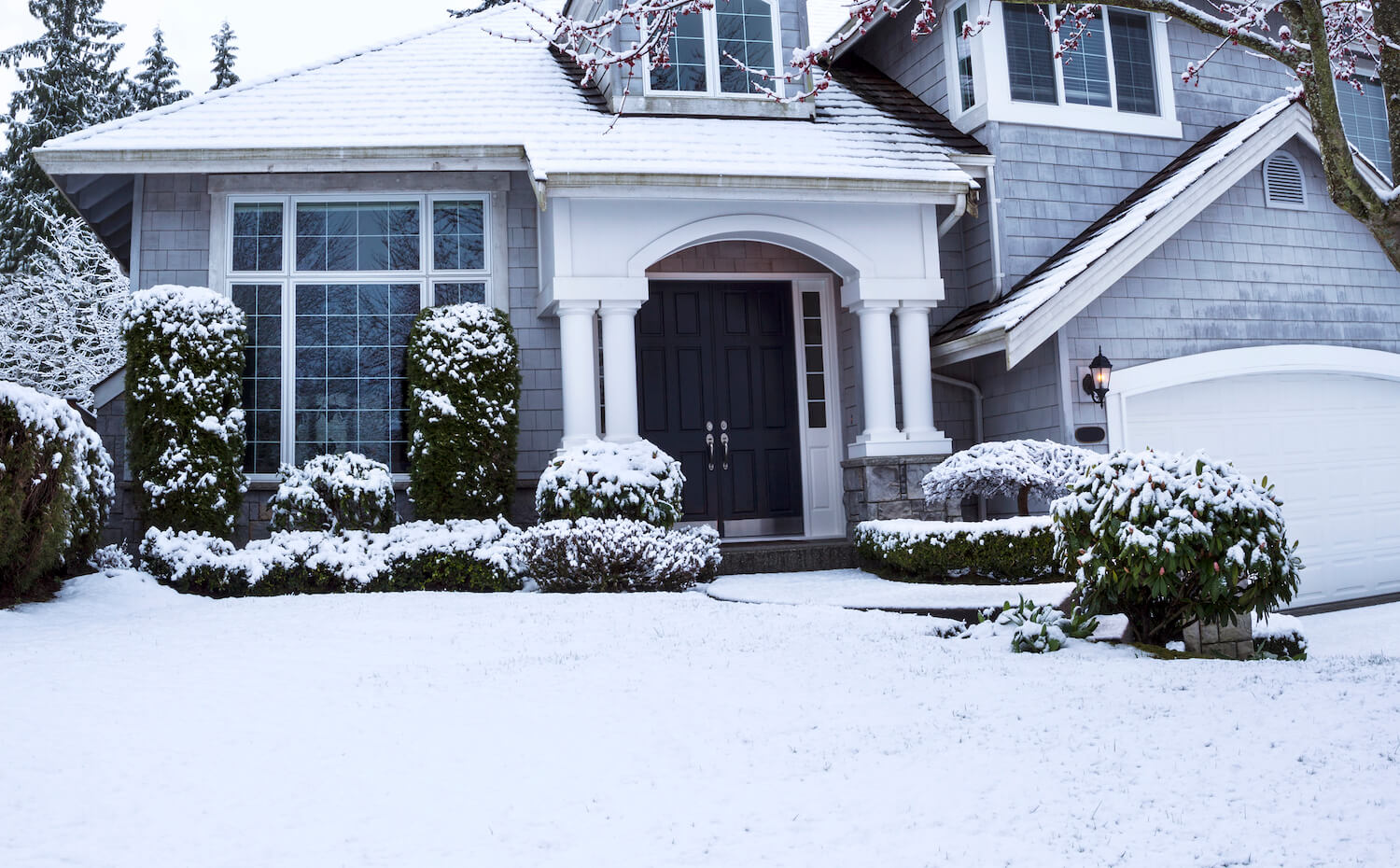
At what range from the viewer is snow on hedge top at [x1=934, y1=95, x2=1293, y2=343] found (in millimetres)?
9688

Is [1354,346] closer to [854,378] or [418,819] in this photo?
[854,378]

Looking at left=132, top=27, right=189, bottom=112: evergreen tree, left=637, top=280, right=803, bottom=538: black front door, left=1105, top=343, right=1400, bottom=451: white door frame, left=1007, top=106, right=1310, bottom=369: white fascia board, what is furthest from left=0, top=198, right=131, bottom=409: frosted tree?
left=1105, top=343, right=1400, bottom=451: white door frame

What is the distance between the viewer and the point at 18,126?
2436cm

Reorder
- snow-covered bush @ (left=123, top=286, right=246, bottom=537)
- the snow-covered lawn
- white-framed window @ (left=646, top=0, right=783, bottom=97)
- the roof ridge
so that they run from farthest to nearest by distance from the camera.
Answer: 1. white-framed window @ (left=646, top=0, right=783, bottom=97)
2. the roof ridge
3. snow-covered bush @ (left=123, top=286, right=246, bottom=537)
4. the snow-covered lawn

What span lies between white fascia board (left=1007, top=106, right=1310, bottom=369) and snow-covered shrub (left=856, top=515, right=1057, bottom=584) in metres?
1.62

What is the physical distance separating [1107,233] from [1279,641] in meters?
5.05

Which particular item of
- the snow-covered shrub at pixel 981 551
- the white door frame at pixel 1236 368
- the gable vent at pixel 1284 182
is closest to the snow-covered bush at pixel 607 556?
the snow-covered shrub at pixel 981 551

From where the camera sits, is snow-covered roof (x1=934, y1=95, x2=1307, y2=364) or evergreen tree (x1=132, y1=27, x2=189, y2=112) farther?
evergreen tree (x1=132, y1=27, x2=189, y2=112)

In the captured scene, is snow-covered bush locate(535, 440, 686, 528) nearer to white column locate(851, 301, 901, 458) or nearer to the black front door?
white column locate(851, 301, 901, 458)

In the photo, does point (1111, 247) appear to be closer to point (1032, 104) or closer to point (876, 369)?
point (876, 369)

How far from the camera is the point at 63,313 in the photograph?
22656mm

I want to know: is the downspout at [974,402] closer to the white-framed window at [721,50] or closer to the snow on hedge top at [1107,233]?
the snow on hedge top at [1107,233]

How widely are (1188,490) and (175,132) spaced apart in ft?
27.8

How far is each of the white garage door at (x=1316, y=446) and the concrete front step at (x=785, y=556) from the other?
2.73m
